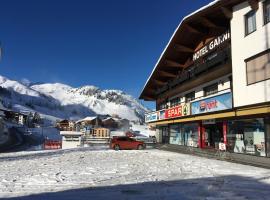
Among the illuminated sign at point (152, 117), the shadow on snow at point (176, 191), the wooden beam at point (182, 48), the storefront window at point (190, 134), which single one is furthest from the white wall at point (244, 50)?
the illuminated sign at point (152, 117)

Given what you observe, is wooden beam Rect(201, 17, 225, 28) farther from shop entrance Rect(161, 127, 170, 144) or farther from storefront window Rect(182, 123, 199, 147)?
shop entrance Rect(161, 127, 170, 144)

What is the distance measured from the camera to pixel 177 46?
31594 millimetres

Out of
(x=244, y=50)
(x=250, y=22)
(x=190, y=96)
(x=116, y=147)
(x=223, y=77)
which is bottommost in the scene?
(x=116, y=147)

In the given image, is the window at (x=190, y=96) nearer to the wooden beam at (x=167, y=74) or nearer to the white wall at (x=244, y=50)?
the wooden beam at (x=167, y=74)

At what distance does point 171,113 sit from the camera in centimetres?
3384

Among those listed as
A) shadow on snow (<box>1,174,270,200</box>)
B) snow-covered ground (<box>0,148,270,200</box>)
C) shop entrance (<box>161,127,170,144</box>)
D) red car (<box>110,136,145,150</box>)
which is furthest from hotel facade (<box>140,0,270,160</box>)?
shadow on snow (<box>1,174,270,200</box>)

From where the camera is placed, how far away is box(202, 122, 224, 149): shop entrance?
1083 inches

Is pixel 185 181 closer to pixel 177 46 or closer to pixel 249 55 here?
pixel 249 55

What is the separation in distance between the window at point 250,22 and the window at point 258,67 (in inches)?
76.3

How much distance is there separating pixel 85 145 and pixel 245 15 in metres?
30.6

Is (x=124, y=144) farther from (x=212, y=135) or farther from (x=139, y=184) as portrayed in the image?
(x=139, y=184)

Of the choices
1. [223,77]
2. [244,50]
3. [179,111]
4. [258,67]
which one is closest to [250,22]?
[244,50]

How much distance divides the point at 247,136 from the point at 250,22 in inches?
279

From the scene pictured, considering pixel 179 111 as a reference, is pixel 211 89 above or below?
above
